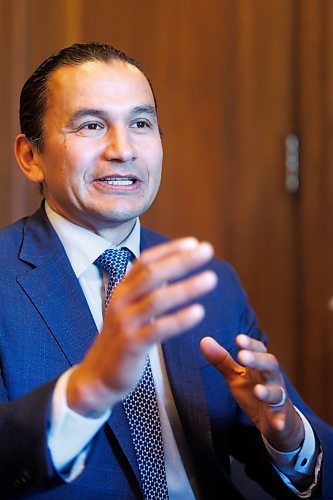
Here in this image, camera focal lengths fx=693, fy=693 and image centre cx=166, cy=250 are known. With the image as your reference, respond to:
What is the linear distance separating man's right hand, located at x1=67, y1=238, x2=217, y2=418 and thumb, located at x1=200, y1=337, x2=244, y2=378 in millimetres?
291

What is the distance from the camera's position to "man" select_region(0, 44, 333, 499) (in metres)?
1.14

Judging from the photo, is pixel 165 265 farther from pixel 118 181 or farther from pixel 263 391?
pixel 118 181

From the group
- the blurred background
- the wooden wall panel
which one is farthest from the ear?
the wooden wall panel

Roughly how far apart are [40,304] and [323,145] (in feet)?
3.46

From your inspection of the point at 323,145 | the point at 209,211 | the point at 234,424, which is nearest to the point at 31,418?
the point at 234,424

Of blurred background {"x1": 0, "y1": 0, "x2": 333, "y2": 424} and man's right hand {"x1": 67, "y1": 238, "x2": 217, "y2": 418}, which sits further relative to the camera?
blurred background {"x1": 0, "y1": 0, "x2": 333, "y2": 424}

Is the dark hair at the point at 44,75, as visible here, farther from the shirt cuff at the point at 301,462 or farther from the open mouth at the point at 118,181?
the shirt cuff at the point at 301,462

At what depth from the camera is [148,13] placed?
6.34 ft

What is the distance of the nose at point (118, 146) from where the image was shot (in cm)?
132

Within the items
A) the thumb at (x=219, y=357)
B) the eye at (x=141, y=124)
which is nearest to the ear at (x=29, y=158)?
the eye at (x=141, y=124)

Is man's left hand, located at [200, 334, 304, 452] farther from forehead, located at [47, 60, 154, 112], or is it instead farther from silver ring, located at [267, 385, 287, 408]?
forehead, located at [47, 60, 154, 112]

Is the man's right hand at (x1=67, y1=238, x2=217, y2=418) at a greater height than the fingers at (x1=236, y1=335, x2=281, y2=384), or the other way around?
the man's right hand at (x1=67, y1=238, x2=217, y2=418)

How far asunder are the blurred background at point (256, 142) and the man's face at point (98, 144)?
1.80ft

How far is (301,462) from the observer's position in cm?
124
